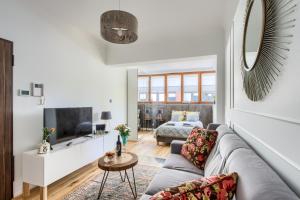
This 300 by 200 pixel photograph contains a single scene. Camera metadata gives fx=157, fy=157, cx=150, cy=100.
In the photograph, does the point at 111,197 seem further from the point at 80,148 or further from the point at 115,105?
the point at 115,105

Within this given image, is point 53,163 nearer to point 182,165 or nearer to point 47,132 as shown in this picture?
point 47,132

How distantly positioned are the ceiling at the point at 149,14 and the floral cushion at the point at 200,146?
1903mm

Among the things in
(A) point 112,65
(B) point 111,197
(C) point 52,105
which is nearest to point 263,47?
(B) point 111,197

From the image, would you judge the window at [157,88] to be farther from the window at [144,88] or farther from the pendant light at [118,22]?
the pendant light at [118,22]

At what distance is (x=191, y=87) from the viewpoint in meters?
6.60

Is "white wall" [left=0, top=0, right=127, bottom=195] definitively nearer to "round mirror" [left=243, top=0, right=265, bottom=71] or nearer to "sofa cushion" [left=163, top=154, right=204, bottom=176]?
"sofa cushion" [left=163, top=154, right=204, bottom=176]

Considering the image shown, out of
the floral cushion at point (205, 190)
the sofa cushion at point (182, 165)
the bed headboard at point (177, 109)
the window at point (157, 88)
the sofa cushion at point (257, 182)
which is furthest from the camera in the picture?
the window at point (157, 88)

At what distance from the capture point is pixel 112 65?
13.5ft

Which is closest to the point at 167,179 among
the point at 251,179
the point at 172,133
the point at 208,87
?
the point at 251,179

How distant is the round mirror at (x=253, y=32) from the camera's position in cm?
106

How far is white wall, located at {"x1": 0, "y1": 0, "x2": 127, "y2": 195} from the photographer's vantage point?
218cm

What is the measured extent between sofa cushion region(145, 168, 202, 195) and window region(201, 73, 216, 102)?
197 inches

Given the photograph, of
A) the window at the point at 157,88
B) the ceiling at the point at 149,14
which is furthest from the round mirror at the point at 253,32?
the window at the point at 157,88

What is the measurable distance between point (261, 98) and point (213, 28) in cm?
252
